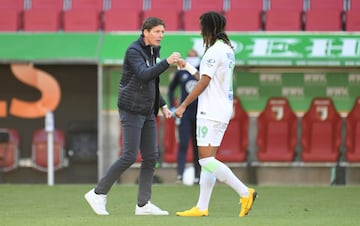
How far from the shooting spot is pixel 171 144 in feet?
48.1

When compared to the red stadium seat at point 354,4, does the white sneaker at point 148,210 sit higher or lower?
lower

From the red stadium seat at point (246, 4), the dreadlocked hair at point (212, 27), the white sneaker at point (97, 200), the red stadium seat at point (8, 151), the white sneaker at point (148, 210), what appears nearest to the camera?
the dreadlocked hair at point (212, 27)

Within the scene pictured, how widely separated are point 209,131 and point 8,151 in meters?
7.61

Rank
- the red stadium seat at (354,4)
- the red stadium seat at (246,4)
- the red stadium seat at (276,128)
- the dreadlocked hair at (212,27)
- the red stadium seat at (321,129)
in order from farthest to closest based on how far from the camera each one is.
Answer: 1. the red stadium seat at (246,4)
2. the red stadium seat at (354,4)
3. the red stadium seat at (276,128)
4. the red stadium seat at (321,129)
5. the dreadlocked hair at (212,27)

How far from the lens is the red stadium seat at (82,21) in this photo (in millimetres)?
14953

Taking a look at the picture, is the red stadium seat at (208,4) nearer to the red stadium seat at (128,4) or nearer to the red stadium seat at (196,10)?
the red stadium seat at (196,10)

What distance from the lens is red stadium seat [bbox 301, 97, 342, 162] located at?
47.2ft

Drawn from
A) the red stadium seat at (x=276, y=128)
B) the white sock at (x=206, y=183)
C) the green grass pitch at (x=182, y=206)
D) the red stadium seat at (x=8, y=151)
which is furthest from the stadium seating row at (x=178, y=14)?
the white sock at (x=206, y=183)

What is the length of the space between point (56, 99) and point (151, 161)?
677 centimetres

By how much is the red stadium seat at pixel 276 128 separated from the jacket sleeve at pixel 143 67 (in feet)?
20.8

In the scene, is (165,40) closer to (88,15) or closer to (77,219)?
(88,15)

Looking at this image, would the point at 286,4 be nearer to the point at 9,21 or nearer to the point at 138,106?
the point at 9,21

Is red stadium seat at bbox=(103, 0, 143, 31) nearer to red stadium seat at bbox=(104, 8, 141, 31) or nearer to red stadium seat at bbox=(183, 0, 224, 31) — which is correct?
red stadium seat at bbox=(104, 8, 141, 31)

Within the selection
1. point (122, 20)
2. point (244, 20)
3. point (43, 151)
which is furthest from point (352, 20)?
point (43, 151)
